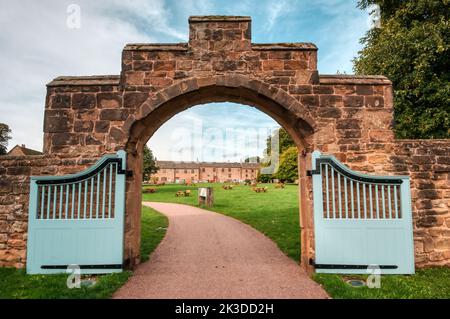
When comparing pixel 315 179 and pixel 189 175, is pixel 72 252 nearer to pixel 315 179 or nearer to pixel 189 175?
pixel 315 179

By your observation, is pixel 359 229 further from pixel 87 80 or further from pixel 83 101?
pixel 87 80

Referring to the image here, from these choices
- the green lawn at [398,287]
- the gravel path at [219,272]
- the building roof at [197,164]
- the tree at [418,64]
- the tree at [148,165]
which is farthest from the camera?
the building roof at [197,164]

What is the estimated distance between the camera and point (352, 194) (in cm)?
545

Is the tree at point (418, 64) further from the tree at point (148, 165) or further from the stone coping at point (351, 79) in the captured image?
the tree at point (148, 165)

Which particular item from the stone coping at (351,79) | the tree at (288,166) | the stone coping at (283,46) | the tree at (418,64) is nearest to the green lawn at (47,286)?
the stone coping at (283,46)

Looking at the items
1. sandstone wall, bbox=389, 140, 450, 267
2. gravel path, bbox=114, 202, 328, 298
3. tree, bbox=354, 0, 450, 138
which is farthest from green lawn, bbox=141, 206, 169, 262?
tree, bbox=354, 0, 450, 138

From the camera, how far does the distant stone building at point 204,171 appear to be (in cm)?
9425

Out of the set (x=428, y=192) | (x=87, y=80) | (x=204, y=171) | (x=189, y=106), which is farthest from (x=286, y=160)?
(x=204, y=171)

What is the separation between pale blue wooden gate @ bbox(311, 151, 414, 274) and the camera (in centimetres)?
523

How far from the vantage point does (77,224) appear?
5.33 meters

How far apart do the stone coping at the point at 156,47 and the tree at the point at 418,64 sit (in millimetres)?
9739

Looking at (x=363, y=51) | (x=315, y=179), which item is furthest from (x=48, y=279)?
(x=363, y=51)

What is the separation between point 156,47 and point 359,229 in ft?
18.8
